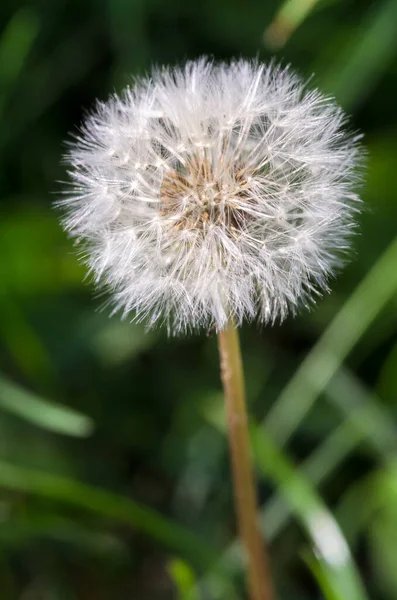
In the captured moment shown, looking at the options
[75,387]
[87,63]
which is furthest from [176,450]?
[87,63]

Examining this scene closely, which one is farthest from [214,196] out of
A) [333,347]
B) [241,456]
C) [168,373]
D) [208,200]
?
[168,373]

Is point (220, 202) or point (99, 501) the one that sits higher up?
point (220, 202)

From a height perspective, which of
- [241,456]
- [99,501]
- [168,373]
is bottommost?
[99,501]

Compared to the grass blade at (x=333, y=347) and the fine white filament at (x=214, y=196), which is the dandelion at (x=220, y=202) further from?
the grass blade at (x=333, y=347)

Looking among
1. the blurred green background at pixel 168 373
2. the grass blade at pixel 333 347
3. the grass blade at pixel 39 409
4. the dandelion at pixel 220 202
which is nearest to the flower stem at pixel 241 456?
the dandelion at pixel 220 202

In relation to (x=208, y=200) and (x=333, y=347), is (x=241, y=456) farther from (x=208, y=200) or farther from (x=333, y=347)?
(x=333, y=347)

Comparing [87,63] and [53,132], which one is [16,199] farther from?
[87,63]
